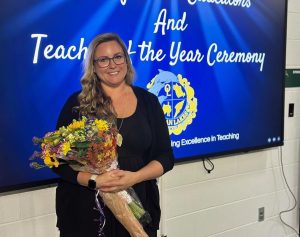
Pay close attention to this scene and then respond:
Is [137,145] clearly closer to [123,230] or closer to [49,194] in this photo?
[123,230]

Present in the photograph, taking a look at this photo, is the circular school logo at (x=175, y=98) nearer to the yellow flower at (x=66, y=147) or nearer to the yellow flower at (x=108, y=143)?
the yellow flower at (x=108, y=143)

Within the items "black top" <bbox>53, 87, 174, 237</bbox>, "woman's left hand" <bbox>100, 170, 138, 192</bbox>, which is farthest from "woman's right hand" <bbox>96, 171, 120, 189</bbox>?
"black top" <bbox>53, 87, 174, 237</bbox>

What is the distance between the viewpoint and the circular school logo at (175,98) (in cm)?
234

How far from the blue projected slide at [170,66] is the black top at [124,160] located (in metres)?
0.31

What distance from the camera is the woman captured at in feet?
5.45

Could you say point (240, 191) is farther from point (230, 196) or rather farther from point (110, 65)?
point (110, 65)

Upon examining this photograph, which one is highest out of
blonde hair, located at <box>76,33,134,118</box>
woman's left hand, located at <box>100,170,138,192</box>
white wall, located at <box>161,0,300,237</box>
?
blonde hair, located at <box>76,33,134,118</box>

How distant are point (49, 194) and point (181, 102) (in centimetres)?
98

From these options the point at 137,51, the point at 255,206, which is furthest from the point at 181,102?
the point at 255,206

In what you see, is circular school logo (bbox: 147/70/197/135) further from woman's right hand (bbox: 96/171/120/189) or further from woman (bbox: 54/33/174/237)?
woman's right hand (bbox: 96/171/120/189)

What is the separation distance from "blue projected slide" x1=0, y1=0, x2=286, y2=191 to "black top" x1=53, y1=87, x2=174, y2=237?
0.31 meters

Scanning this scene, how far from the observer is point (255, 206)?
9.98ft

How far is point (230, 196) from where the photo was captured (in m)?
2.88

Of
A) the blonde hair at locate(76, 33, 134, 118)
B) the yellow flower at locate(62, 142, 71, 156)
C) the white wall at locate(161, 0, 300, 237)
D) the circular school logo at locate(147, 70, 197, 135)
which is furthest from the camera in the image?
the white wall at locate(161, 0, 300, 237)
